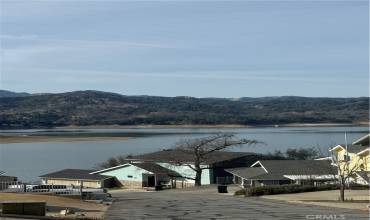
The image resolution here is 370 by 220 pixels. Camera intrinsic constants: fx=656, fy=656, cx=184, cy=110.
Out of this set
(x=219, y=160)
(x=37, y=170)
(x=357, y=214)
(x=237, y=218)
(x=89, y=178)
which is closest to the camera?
(x=237, y=218)

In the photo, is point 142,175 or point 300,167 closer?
point 300,167

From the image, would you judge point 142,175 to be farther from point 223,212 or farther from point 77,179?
point 223,212

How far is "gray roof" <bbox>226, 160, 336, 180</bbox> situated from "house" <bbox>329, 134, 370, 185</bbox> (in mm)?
1538

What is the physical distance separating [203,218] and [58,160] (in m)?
80.3

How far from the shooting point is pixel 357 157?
203 ft

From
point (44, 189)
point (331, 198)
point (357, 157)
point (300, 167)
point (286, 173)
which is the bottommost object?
point (331, 198)

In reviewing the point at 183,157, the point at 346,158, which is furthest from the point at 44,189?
the point at 183,157

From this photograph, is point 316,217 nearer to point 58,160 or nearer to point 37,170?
point 37,170

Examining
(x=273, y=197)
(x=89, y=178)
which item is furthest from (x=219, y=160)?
(x=273, y=197)

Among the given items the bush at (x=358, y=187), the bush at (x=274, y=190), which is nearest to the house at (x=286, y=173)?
the bush at (x=358, y=187)

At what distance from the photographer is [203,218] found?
93.4 feet

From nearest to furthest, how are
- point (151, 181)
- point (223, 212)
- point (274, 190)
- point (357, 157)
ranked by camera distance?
1. point (223, 212)
2. point (274, 190)
3. point (357, 157)
4. point (151, 181)

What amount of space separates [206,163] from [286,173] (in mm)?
12132

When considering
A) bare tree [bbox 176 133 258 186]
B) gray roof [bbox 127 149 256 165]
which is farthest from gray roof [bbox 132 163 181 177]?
bare tree [bbox 176 133 258 186]
